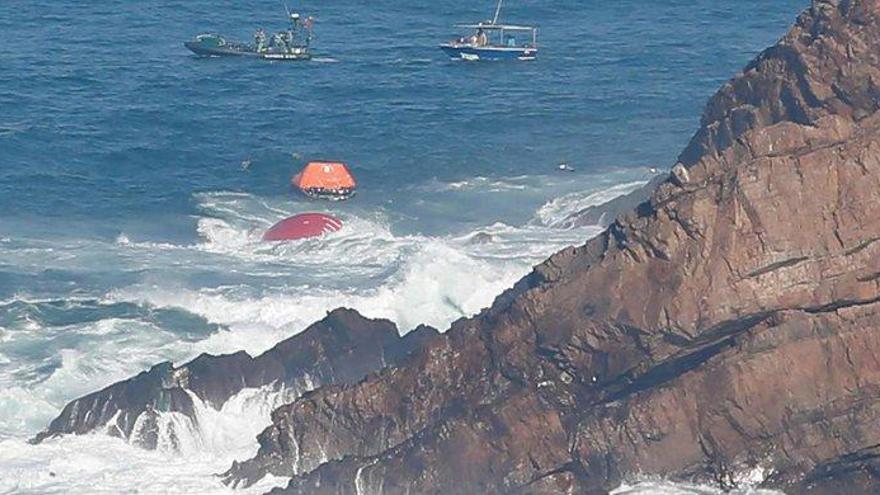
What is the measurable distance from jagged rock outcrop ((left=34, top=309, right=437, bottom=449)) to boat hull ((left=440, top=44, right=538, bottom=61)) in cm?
5999

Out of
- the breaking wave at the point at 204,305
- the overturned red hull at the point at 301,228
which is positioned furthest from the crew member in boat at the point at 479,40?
the overturned red hull at the point at 301,228

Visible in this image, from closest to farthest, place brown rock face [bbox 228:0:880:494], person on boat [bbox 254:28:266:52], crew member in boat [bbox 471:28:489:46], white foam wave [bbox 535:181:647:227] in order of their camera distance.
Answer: brown rock face [bbox 228:0:880:494]
white foam wave [bbox 535:181:647:227]
crew member in boat [bbox 471:28:489:46]
person on boat [bbox 254:28:266:52]

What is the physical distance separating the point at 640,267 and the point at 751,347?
4691 millimetres

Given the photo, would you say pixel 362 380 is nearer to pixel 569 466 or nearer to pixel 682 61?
pixel 569 466

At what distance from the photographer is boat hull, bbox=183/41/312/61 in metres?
132

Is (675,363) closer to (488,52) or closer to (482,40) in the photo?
(488,52)

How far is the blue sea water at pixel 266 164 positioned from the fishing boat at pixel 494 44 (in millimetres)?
730

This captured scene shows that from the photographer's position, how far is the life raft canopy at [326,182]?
342 feet

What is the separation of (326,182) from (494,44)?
116ft

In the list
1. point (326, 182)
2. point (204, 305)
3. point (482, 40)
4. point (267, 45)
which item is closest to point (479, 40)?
point (482, 40)

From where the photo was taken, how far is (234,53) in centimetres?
13438

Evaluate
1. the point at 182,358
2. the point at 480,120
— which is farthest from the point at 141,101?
the point at 182,358

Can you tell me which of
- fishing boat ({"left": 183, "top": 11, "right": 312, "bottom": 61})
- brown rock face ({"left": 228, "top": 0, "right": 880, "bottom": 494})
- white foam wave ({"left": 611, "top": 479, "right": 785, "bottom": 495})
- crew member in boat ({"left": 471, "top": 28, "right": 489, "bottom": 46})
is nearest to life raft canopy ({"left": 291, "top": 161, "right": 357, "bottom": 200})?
fishing boat ({"left": 183, "top": 11, "right": 312, "bottom": 61})

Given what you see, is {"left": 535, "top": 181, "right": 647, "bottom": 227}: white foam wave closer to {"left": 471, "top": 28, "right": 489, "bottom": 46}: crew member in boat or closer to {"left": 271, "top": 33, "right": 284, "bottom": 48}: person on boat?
{"left": 471, "top": 28, "right": 489, "bottom": 46}: crew member in boat
